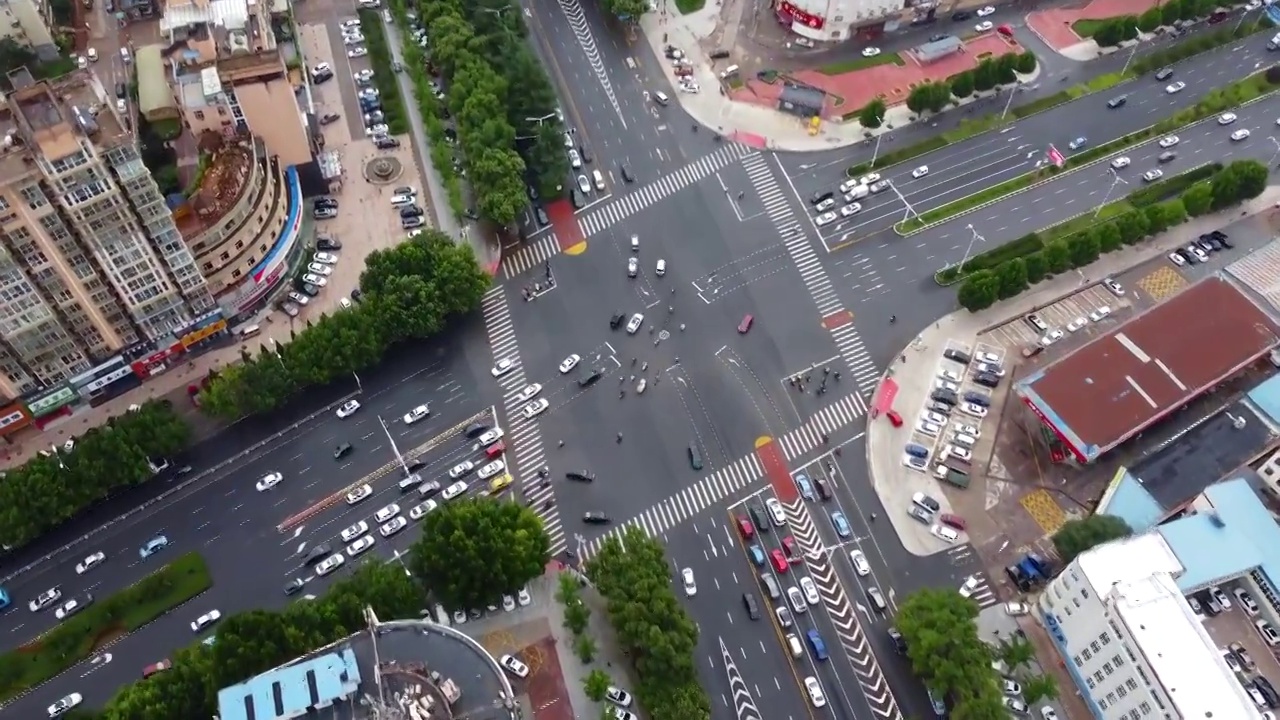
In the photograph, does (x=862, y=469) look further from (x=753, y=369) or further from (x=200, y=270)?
(x=200, y=270)

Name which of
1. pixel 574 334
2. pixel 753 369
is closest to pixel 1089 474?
pixel 753 369

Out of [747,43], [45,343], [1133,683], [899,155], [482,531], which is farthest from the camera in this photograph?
[747,43]

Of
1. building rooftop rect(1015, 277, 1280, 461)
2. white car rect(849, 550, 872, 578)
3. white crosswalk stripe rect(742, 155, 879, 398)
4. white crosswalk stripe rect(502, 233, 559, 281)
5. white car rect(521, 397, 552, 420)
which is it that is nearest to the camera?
white car rect(849, 550, 872, 578)

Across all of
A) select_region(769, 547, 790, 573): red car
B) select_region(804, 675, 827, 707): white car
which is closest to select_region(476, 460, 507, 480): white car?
select_region(769, 547, 790, 573): red car

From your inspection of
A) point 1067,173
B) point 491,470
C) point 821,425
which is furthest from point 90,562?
point 1067,173

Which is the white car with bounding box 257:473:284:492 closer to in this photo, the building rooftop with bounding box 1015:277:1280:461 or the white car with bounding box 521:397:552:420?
the white car with bounding box 521:397:552:420
